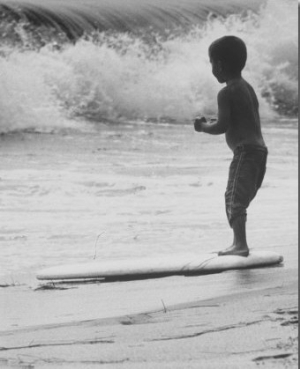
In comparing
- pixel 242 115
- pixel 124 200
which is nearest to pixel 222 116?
pixel 242 115

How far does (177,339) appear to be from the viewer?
89.5 inches

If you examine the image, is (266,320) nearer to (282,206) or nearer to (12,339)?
(12,339)

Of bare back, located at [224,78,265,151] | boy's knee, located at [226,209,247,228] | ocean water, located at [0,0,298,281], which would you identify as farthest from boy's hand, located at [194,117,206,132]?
ocean water, located at [0,0,298,281]

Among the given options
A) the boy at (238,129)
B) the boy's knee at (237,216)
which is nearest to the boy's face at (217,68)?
the boy at (238,129)

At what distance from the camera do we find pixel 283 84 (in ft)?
43.7

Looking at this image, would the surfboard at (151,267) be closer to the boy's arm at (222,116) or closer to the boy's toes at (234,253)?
the boy's toes at (234,253)

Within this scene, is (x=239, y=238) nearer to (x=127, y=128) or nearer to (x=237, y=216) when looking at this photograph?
(x=237, y=216)

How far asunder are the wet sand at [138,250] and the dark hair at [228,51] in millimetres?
698

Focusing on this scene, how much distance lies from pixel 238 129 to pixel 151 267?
1.83 feet

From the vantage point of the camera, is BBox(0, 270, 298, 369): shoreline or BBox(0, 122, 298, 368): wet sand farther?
BBox(0, 122, 298, 368): wet sand

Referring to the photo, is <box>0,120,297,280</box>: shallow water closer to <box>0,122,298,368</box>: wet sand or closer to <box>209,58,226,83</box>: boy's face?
<box>0,122,298,368</box>: wet sand

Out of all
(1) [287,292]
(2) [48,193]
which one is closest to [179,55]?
(2) [48,193]

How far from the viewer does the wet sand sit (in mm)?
2223

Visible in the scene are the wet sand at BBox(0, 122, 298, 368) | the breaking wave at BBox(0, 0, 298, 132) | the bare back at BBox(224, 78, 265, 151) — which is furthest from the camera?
the breaking wave at BBox(0, 0, 298, 132)
